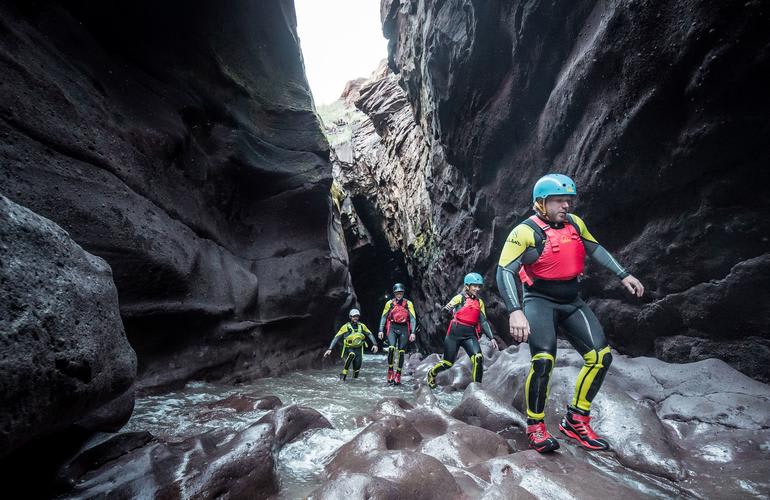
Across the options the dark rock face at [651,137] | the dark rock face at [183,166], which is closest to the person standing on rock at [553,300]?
the dark rock face at [651,137]

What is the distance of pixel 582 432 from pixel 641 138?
381cm

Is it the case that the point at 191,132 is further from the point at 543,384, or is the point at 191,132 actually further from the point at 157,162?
the point at 543,384

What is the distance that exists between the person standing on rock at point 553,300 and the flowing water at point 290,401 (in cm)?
187

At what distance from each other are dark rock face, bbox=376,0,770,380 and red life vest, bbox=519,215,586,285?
223 cm


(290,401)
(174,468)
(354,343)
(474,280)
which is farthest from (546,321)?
(354,343)

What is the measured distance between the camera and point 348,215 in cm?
2019

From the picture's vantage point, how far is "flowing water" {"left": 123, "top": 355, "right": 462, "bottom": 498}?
9.82ft

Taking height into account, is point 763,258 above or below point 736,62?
below

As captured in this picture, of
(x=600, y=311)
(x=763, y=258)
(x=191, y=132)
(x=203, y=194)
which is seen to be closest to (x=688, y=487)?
(x=763, y=258)

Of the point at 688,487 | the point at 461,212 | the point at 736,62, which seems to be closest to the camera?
the point at 688,487

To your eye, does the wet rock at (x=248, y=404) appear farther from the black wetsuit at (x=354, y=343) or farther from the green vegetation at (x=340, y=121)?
the green vegetation at (x=340, y=121)

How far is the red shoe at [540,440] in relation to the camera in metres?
2.85

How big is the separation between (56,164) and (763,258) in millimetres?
8218

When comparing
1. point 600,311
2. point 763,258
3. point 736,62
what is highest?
point 736,62
